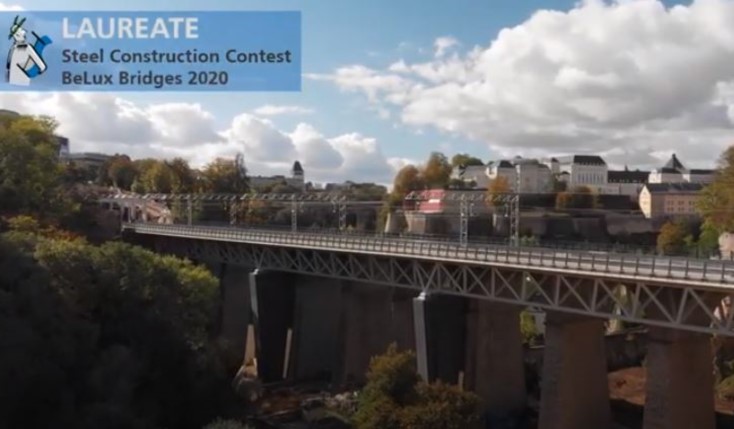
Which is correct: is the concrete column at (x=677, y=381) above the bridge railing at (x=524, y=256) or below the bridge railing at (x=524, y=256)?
below

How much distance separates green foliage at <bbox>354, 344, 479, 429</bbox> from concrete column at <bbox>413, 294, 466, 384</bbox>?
8.21 metres

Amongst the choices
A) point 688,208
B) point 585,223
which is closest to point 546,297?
point 585,223

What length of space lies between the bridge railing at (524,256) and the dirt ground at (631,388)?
557 inches

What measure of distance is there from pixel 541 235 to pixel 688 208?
85.9ft

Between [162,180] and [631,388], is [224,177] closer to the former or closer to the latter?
[162,180]

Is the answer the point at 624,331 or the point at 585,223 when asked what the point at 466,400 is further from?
the point at 585,223

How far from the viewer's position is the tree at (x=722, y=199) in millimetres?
53062

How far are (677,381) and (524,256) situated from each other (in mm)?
7171

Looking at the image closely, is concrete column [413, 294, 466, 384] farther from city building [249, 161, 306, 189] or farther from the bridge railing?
city building [249, 161, 306, 189]

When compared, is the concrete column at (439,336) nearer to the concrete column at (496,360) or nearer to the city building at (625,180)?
the concrete column at (496,360)

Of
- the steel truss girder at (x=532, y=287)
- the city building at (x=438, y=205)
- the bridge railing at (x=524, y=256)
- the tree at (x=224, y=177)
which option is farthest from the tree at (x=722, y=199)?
the tree at (x=224, y=177)

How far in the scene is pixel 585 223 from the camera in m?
77.8

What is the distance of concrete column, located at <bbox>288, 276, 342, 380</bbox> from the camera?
43.9m

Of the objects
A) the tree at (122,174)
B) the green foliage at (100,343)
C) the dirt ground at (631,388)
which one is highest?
the tree at (122,174)
